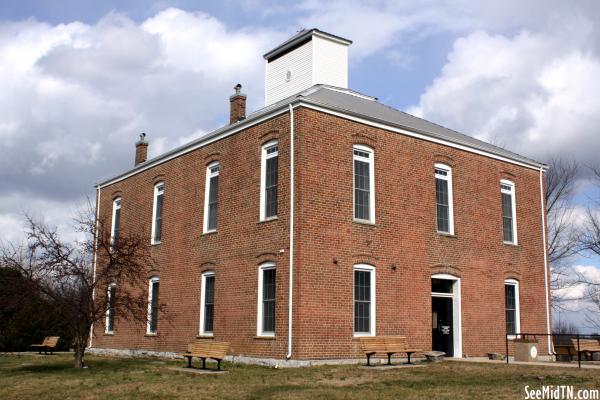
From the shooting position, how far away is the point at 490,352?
22859 millimetres

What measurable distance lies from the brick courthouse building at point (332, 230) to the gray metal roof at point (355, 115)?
89 millimetres

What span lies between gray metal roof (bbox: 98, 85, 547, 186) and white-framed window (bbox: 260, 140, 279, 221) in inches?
43.7

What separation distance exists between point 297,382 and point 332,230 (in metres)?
5.66

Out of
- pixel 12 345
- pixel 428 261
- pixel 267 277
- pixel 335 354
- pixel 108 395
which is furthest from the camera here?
→ pixel 12 345

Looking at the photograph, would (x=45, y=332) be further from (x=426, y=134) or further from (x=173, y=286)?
(x=426, y=134)

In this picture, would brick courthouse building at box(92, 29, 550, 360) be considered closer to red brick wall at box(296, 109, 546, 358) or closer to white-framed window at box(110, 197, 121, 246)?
red brick wall at box(296, 109, 546, 358)

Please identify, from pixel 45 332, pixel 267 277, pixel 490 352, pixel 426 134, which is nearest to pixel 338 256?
pixel 267 277

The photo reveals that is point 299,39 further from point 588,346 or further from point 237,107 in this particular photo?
point 588,346

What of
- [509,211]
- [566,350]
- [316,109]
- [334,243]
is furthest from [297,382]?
[509,211]

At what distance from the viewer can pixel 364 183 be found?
20.6m

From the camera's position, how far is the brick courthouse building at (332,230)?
751 inches

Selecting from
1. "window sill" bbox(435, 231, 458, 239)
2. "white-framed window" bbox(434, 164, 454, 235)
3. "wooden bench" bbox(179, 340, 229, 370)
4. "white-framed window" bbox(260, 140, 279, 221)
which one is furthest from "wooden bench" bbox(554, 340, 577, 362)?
"wooden bench" bbox(179, 340, 229, 370)

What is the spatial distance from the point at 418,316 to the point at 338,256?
376 cm

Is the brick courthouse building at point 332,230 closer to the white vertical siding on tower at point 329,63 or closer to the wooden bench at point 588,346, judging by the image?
the white vertical siding on tower at point 329,63
